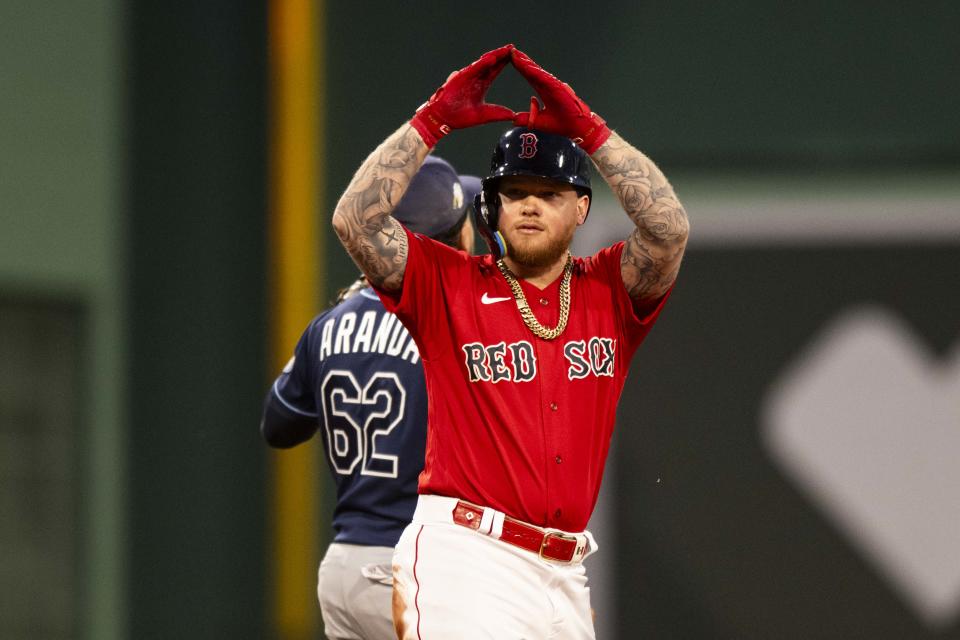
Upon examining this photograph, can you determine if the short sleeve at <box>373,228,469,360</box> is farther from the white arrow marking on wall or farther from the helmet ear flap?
the white arrow marking on wall

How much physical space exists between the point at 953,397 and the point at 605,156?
11.9 feet

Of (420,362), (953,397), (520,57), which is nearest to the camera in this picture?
(520,57)

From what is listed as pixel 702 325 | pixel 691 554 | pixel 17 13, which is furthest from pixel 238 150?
pixel 691 554

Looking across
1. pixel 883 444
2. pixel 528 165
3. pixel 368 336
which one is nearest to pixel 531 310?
pixel 528 165

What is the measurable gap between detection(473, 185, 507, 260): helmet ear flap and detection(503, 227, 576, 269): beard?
0.08 ft

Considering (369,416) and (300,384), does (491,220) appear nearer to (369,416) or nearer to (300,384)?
(369,416)

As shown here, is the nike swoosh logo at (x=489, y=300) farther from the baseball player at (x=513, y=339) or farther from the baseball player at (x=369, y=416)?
the baseball player at (x=369, y=416)

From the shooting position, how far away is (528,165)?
3250mm

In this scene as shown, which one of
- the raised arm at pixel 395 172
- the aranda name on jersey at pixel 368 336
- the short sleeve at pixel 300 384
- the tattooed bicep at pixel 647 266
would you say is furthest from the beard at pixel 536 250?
the short sleeve at pixel 300 384

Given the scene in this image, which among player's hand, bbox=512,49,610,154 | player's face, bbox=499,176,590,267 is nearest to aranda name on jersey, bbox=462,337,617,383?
player's face, bbox=499,176,590,267

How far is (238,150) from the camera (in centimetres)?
721

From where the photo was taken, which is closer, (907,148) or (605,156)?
(605,156)

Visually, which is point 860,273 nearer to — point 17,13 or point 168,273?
point 168,273

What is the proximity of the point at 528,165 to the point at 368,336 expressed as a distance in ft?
2.40
